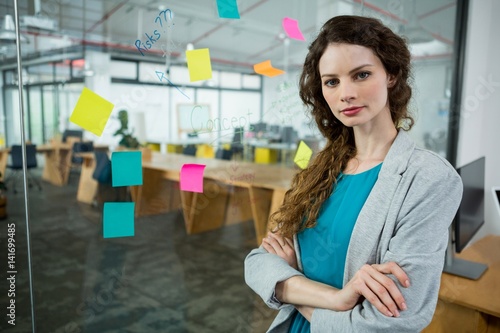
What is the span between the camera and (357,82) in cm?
89

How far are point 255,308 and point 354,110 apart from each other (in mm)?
2004

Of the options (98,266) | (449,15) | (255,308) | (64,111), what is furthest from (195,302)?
(449,15)

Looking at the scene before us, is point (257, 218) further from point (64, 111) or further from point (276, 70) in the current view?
point (64, 111)

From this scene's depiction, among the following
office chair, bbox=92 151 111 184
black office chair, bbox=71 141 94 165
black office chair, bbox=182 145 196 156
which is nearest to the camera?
office chair, bbox=92 151 111 184

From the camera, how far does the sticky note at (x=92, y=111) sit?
56.7 inches

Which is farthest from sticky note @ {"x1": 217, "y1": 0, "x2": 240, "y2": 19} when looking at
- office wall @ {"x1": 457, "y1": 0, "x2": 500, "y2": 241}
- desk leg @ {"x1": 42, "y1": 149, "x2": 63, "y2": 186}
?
office wall @ {"x1": 457, "y1": 0, "x2": 500, "y2": 241}

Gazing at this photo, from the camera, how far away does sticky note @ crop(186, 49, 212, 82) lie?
5.08 feet

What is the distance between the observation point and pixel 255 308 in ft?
8.46

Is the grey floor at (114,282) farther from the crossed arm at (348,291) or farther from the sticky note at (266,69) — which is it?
the crossed arm at (348,291)

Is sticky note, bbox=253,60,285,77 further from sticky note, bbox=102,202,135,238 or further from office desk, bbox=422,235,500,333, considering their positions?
office desk, bbox=422,235,500,333

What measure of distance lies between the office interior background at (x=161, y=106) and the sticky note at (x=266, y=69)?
0.05 metres

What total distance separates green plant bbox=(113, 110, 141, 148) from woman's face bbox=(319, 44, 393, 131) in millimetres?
1327

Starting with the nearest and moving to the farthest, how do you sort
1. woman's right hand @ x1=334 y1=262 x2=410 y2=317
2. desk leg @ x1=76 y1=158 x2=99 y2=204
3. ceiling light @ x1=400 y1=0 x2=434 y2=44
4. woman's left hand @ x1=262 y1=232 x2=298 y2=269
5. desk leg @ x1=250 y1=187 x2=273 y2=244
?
1. woman's right hand @ x1=334 y1=262 x2=410 y2=317
2. woman's left hand @ x1=262 y1=232 x2=298 y2=269
3. desk leg @ x1=76 y1=158 x2=99 y2=204
4. desk leg @ x1=250 y1=187 x2=273 y2=244
5. ceiling light @ x1=400 y1=0 x2=434 y2=44

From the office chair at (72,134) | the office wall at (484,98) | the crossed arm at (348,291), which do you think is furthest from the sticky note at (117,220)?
the office wall at (484,98)
